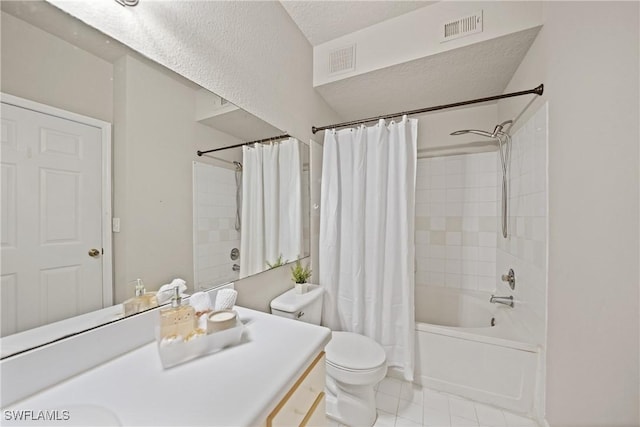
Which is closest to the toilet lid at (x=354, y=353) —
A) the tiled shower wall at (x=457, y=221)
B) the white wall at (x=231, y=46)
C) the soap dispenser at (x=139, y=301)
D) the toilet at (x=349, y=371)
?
the toilet at (x=349, y=371)

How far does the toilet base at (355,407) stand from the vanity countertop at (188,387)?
2.78ft

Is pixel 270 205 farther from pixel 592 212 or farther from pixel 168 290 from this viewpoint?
pixel 592 212

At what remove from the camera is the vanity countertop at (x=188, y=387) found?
0.49m

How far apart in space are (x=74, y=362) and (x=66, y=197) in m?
0.42

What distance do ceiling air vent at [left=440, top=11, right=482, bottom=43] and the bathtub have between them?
5.86 ft

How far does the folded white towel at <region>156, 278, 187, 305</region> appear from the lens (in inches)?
33.1

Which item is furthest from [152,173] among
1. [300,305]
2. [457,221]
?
[457,221]

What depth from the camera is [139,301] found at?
0.78m

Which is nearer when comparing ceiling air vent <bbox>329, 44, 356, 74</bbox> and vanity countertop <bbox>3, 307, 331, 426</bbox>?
vanity countertop <bbox>3, 307, 331, 426</bbox>

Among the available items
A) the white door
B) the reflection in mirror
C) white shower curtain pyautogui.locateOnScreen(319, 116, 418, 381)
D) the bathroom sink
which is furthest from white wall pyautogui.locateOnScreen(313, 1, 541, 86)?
the bathroom sink

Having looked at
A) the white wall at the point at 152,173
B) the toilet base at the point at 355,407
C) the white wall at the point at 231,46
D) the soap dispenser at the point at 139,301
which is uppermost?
the white wall at the point at 231,46

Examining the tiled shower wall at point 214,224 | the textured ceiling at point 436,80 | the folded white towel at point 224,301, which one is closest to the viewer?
the folded white towel at point 224,301

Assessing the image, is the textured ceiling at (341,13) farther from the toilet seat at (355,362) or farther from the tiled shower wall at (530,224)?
the toilet seat at (355,362)

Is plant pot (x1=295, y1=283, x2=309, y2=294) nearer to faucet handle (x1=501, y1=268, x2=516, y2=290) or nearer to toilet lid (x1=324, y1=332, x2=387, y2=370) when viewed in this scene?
toilet lid (x1=324, y1=332, x2=387, y2=370)
